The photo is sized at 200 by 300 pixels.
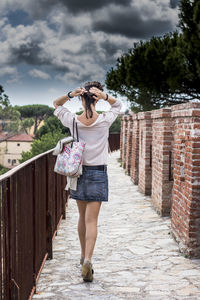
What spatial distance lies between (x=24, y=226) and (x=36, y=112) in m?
107

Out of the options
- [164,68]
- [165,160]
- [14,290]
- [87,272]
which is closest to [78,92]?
[87,272]

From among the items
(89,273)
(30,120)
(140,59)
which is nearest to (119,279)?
(89,273)

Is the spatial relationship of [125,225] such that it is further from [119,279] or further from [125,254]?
[119,279]

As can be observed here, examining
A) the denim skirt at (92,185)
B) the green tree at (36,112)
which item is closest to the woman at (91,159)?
the denim skirt at (92,185)

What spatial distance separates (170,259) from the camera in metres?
5.15

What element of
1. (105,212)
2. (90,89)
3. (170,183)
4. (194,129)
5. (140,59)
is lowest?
(105,212)

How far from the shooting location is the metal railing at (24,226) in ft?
8.91

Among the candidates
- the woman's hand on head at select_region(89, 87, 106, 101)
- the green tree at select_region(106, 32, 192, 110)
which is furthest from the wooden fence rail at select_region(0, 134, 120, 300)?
the green tree at select_region(106, 32, 192, 110)

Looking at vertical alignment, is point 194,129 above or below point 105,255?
above

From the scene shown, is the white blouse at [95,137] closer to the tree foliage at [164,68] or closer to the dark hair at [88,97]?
the dark hair at [88,97]

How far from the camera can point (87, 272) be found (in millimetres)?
4234

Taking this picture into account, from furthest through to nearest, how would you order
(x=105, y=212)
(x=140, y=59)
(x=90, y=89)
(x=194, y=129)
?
(x=140, y=59) < (x=105, y=212) < (x=194, y=129) < (x=90, y=89)

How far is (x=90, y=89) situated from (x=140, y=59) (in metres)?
23.0

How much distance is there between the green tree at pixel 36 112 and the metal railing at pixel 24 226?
339 ft
